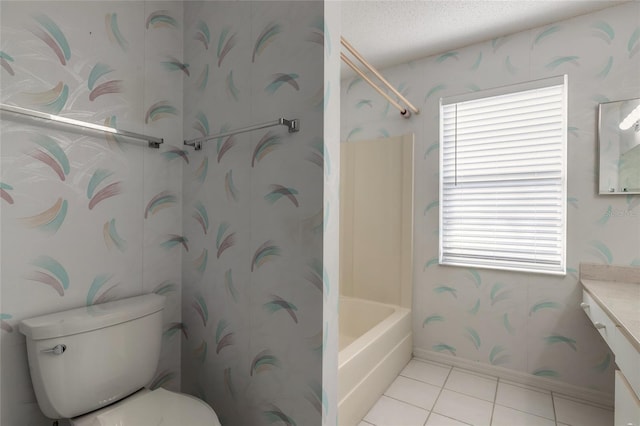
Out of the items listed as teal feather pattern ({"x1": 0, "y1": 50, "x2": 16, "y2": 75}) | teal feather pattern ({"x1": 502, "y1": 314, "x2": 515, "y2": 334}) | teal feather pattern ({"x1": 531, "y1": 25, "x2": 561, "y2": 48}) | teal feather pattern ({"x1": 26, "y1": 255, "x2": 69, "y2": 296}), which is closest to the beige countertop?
teal feather pattern ({"x1": 502, "y1": 314, "x2": 515, "y2": 334})

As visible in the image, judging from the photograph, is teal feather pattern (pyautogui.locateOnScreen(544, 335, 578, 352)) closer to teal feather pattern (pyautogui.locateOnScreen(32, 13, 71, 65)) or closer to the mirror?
the mirror

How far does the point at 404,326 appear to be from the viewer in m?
2.40

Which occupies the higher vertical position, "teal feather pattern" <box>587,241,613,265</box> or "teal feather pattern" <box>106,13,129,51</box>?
"teal feather pattern" <box>106,13,129,51</box>

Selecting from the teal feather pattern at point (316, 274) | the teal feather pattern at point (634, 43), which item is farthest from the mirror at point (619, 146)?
the teal feather pattern at point (316, 274)

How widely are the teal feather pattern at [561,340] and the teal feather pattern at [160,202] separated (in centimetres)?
251

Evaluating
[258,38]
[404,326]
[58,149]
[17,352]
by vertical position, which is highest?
[258,38]

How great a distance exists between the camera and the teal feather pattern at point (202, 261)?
1.51 metres

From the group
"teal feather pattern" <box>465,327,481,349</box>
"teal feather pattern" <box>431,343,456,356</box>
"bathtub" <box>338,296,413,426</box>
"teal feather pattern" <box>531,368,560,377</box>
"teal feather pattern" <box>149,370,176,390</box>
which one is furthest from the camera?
"teal feather pattern" <box>431,343,456,356</box>

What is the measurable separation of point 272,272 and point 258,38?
39.6 inches

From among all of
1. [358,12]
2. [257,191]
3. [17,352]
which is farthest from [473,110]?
[17,352]

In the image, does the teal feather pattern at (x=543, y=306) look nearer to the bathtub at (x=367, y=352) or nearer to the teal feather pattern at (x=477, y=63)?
the bathtub at (x=367, y=352)

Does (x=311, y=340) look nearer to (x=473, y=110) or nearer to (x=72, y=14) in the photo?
(x=72, y=14)

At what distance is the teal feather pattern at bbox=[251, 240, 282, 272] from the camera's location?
127 centimetres

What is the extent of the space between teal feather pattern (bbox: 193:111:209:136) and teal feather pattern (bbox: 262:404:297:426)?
1.29 m
